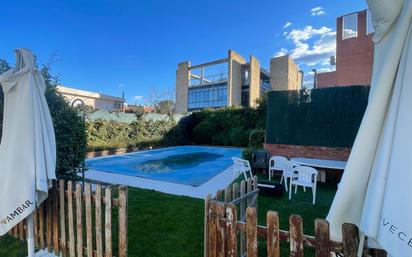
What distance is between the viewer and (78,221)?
272 cm

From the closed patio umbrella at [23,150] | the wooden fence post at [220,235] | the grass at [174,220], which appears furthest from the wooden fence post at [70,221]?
the wooden fence post at [220,235]

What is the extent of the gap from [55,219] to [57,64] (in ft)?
10.2

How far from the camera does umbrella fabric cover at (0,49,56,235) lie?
99.7 inches

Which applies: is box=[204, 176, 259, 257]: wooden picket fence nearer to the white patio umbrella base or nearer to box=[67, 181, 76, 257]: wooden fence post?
box=[67, 181, 76, 257]: wooden fence post

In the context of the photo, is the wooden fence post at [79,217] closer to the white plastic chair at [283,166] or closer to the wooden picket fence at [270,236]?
the wooden picket fence at [270,236]

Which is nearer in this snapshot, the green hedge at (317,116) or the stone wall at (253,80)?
the green hedge at (317,116)

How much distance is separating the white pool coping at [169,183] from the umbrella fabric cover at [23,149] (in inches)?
154

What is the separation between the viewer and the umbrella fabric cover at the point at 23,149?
99.7 inches

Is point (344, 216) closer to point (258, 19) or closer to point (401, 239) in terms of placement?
point (401, 239)

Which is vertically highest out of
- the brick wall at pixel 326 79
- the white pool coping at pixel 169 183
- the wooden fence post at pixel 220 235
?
the brick wall at pixel 326 79

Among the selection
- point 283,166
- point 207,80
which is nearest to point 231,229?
point 283,166

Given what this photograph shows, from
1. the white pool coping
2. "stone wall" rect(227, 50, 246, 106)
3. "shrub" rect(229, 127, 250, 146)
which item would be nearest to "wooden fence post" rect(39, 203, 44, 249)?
the white pool coping

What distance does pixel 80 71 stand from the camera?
25406 mm

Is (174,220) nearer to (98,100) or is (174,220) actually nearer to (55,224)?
(55,224)
